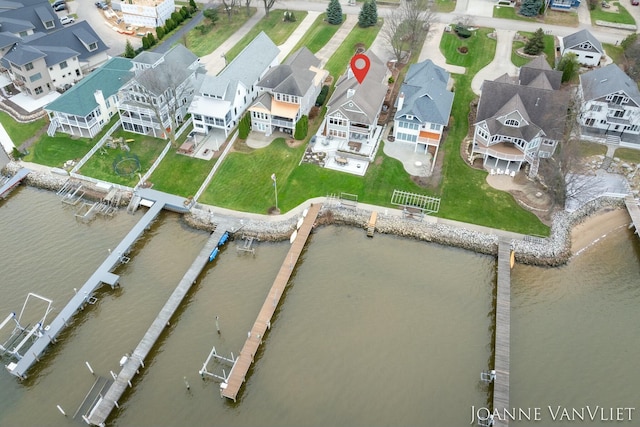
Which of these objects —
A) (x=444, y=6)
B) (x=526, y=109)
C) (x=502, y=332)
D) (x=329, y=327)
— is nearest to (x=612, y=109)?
(x=526, y=109)

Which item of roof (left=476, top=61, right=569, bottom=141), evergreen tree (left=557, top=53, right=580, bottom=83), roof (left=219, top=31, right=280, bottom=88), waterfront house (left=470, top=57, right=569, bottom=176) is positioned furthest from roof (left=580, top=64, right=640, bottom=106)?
roof (left=219, top=31, right=280, bottom=88)

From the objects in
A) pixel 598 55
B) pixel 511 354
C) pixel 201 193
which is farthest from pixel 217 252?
pixel 598 55

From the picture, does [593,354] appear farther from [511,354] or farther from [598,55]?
[598,55]

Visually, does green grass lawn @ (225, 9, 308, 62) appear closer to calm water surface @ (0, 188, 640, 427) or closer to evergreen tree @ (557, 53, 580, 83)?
calm water surface @ (0, 188, 640, 427)

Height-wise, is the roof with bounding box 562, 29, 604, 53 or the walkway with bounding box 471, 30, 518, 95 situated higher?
the roof with bounding box 562, 29, 604, 53

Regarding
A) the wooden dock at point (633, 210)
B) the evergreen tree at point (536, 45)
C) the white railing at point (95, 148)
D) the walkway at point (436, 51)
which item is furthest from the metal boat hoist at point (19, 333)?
the evergreen tree at point (536, 45)

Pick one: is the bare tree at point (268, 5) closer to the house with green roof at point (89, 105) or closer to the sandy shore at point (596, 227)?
the house with green roof at point (89, 105)
